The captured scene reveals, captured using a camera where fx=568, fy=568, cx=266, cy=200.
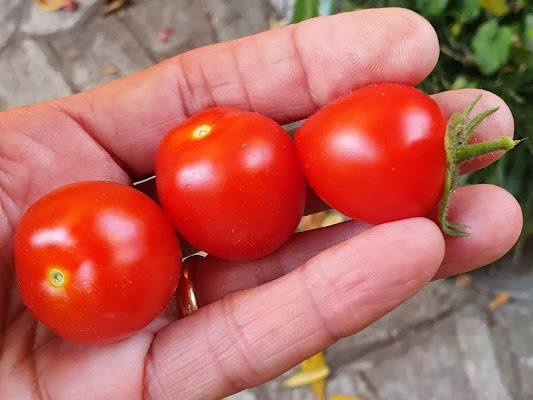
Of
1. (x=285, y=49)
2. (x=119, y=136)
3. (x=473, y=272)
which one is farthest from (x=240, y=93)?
(x=473, y=272)

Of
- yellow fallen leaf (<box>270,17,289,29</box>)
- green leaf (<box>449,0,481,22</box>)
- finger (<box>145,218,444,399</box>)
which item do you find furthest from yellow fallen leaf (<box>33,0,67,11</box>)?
finger (<box>145,218,444,399</box>)

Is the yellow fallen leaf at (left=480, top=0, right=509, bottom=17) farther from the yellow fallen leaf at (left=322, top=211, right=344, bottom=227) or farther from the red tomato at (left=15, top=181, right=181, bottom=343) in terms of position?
the red tomato at (left=15, top=181, right=181, bottom=343)

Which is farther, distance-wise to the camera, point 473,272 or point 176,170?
point 473,272

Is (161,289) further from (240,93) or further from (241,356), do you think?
(240,93)

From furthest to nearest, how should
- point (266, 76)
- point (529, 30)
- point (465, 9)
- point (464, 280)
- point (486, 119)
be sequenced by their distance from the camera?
1. point (464, 280)
2. point (465, 9)
3. point (529, 30)
4. point (266, 76)
5. point (486, 119)

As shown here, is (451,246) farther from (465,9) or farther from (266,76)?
(465,9)

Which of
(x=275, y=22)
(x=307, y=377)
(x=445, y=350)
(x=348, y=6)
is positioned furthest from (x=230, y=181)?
(x=275, y=22)
